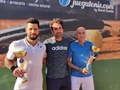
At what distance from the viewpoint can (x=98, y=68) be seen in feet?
15.0

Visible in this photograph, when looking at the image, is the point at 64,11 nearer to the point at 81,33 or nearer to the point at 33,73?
the point at 81,33

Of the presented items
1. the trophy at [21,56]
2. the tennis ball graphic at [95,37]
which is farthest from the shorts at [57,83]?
the tennis ball graphic at [95,37]

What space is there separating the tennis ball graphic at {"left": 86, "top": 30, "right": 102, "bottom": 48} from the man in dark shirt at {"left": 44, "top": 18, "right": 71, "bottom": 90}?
828mm

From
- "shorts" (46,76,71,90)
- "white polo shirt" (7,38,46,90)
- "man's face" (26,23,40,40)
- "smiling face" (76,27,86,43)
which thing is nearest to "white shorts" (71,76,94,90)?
"shorts" (46,76,71,90)

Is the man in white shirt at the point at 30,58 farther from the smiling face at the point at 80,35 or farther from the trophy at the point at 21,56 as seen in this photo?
the smiling face at the point at 80,35

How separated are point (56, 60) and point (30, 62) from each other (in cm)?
41

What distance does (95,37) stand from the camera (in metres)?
4.48

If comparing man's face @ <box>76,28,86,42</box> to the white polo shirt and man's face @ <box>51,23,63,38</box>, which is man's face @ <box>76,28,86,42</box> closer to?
man's face @ <box>51,23,63,38</box>

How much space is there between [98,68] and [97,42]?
0.45 meters

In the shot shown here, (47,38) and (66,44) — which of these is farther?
(47,38)

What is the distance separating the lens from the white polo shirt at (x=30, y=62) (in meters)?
3.37

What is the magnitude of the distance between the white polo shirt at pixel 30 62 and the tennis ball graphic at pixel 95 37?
1223 millimetres

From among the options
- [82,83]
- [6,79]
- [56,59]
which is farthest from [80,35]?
[6,79]

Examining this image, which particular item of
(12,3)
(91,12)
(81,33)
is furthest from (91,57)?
(12,3)
